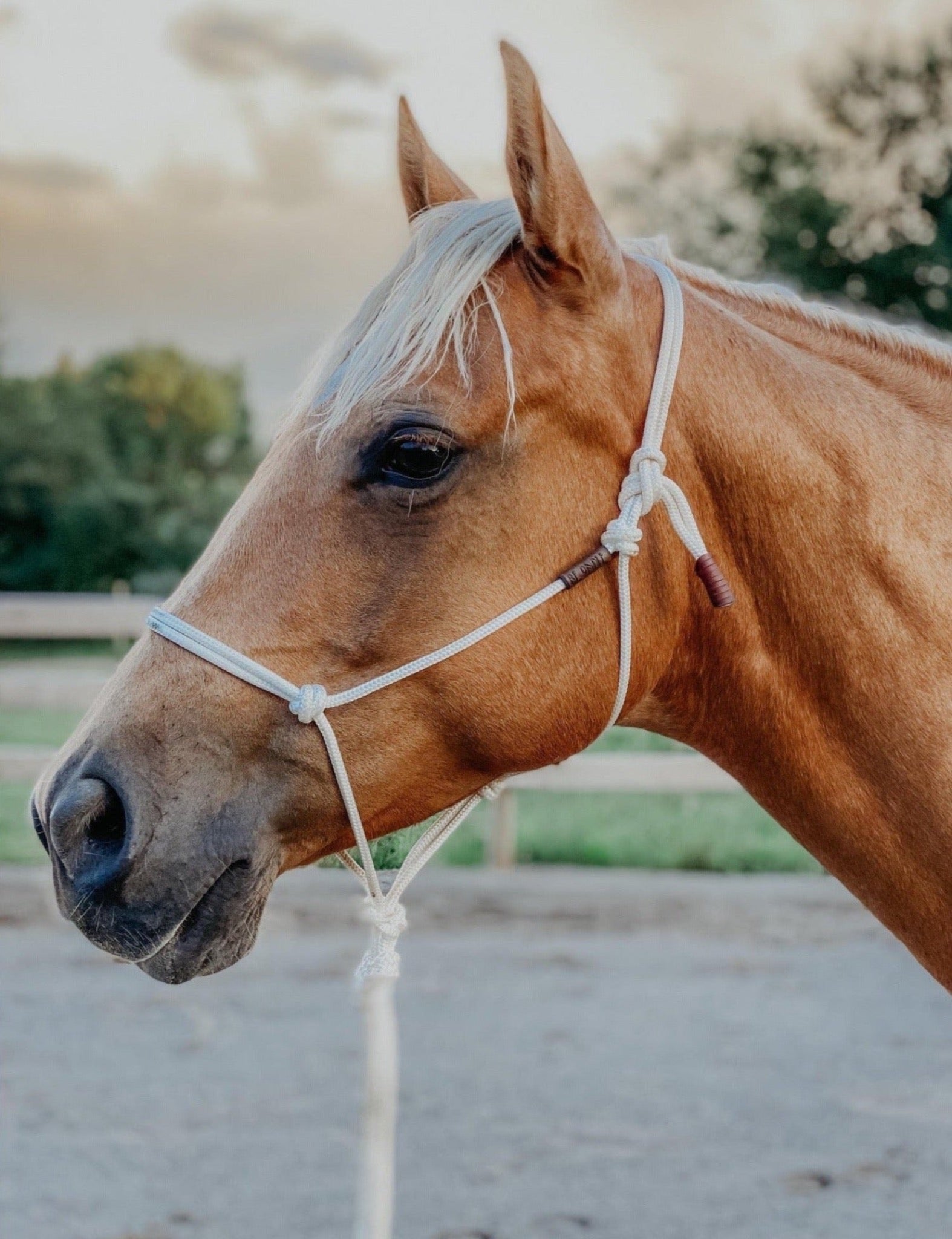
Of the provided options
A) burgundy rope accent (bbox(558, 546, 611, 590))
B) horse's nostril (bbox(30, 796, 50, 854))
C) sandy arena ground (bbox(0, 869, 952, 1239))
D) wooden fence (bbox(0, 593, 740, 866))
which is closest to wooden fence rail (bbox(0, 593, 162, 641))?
wooden fence (bbox(0, 593, 740, 866))

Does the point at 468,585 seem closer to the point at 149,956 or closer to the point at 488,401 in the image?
the point at 488,401

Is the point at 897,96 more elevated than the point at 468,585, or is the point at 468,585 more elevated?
the point at 897,96

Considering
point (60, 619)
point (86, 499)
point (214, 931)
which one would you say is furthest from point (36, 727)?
point (86, 499)

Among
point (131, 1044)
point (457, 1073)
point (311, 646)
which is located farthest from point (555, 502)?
point (131, 1044)

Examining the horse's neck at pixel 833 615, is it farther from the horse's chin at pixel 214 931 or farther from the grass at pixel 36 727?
the grass at pixel 36 727

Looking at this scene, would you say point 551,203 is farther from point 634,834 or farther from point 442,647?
point 634,834

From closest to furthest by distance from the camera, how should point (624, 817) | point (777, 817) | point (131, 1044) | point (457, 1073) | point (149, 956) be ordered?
point (149, 956), point (777, 817), point (457, 1073), point (131, 1044), point (624, 817)

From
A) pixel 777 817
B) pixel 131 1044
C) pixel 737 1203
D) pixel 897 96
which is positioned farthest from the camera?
pixel 897 96

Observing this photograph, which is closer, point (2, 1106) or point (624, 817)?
point (2, 1106)

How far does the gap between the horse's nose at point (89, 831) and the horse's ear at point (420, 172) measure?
3.51 feet

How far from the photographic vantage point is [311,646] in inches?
63.7

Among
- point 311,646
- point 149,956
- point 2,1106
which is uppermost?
point 311,646

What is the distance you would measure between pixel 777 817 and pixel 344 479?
33.3 inches

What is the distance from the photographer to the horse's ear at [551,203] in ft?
4.95
